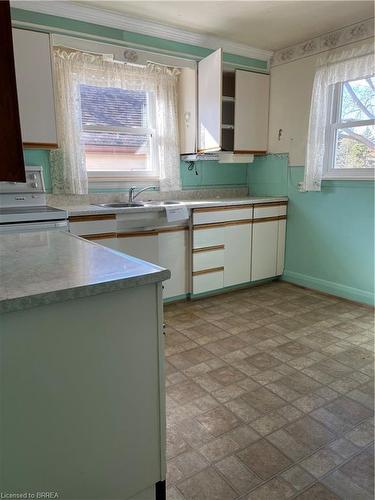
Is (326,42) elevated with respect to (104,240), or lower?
elevated

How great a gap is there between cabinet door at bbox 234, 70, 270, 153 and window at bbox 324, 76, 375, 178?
749mm

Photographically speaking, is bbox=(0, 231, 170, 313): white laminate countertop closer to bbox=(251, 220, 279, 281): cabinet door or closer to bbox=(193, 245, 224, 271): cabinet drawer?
bbox=(193, 245, 224, 271): cabinet drawer

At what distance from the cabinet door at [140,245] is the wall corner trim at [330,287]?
1.67m

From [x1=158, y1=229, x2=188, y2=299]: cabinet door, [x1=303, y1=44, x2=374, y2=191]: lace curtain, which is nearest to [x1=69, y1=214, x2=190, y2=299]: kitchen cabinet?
[x1=158, y1=229, x2=188, y2=299]: cabinet door

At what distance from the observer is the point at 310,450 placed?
1.55m

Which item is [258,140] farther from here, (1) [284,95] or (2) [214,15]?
(2) [214,15]

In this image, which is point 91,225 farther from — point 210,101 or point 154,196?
point 210,101

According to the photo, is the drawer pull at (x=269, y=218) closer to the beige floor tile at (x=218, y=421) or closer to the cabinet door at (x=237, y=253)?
the cabinet door at (x=237, y=253)

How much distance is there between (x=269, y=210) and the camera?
146 inches

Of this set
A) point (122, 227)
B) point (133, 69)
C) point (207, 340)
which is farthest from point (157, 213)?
point (133, 69)

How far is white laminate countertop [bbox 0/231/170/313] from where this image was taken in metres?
0.83

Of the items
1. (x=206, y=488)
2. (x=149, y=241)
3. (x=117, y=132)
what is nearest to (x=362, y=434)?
(x=206, y=488)

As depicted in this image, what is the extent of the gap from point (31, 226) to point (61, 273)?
163 centimetres

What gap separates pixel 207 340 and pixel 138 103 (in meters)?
2.39
